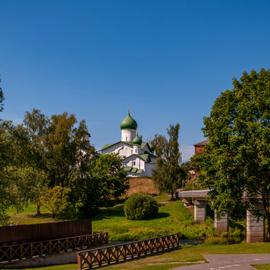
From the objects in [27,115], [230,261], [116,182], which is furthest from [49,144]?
[230,261]

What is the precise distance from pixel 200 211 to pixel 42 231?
76.2 ft

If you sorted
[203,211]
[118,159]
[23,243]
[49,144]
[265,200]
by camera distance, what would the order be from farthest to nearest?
1. [118,159]
2. [49,144]
3. [203,211]
4. [265,200]
5. [23,243]

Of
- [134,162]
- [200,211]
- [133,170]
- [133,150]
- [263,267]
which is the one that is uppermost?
[133,150]

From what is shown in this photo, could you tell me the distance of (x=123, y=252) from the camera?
2783 cm

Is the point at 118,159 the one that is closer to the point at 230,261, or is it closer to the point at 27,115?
the point at 27,115

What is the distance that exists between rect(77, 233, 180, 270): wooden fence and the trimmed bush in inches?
878

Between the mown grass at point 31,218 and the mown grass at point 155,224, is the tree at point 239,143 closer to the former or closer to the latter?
the mown grass at point 155,224

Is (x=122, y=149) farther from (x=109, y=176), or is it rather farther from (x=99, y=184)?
(x=99, y=184)

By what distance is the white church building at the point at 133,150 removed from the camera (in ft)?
319

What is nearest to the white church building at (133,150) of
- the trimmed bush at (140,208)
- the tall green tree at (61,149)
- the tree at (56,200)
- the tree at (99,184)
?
the tree at (99,184)

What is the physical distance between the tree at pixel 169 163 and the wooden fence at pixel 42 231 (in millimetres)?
24408

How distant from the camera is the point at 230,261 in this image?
2294 centimetres

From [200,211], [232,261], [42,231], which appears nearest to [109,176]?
[200,211]

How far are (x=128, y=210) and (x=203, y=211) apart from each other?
10.1 metres
